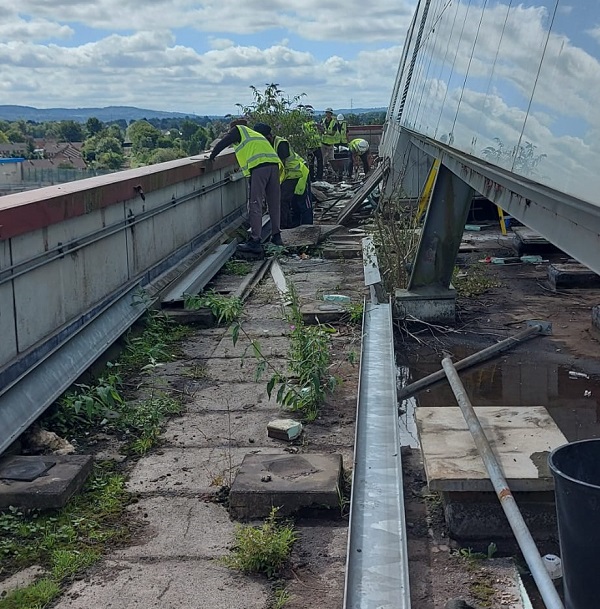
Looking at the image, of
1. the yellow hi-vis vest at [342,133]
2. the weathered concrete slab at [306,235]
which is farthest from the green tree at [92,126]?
the weathered concrete slab at [306,235]

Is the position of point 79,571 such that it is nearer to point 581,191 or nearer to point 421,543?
point 421,543

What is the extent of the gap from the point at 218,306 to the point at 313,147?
11.4 metres

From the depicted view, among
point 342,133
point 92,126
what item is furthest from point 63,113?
point 342,133

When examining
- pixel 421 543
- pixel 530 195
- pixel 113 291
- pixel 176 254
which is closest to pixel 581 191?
pixel 530 195

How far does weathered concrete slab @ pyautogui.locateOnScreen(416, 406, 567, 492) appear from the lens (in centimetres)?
385

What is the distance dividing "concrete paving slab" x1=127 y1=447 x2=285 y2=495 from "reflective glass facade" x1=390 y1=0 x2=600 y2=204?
6.50 ft

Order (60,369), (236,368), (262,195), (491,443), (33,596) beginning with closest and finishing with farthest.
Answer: (33,596) < (491,443) < (60,369) < (236,368) < (262,195)

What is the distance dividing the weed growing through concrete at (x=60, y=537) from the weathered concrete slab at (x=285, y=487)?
0.53 m

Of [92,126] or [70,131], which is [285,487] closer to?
[70,131]

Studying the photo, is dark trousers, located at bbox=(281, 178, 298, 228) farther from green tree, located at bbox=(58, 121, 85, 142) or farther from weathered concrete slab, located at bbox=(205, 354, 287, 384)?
green tree, located at bbox=(58, 121, 85, 142)

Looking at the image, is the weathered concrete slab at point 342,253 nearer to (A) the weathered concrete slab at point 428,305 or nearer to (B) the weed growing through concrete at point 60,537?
(A) the weathered concrete slab at point 428,305

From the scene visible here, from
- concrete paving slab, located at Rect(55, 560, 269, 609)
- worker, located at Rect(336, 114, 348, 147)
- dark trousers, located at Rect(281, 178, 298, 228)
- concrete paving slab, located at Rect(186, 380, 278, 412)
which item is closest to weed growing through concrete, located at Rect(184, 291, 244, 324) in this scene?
concrete paving slab, located at Rect(186, 380, 278, 412)

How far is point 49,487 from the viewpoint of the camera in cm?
384

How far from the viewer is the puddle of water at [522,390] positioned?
18.2 ft
